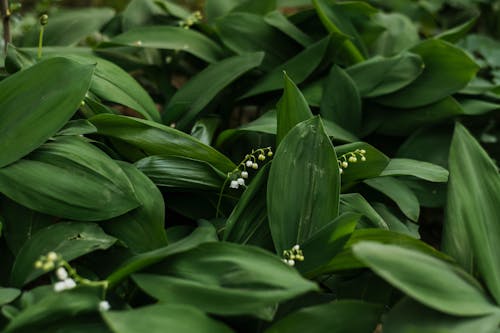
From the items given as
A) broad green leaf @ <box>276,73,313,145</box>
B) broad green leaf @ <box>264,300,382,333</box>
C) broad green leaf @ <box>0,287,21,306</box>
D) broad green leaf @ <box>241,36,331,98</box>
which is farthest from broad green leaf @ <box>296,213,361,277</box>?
broad green leaf @ <box>241,36,331,98</box>

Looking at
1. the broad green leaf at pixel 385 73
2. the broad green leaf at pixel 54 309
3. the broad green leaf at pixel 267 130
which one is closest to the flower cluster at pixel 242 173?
the broad green leaf at pixel 267 130

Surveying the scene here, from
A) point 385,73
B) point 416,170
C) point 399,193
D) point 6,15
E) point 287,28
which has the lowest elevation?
point 399,193

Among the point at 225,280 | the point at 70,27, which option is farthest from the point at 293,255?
the point at 70,27

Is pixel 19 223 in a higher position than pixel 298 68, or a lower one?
lower

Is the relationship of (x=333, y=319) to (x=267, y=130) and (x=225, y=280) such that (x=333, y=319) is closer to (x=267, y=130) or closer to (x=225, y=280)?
(x=225, y=280)

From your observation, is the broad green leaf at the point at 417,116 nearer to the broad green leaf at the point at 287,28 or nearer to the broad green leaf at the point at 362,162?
the broad green leaf at the point at 287,28

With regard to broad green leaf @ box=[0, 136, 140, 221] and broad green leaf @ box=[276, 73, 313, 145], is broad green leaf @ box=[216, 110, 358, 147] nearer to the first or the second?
broad green leaf @ box=[276, 73, 313, 145]
